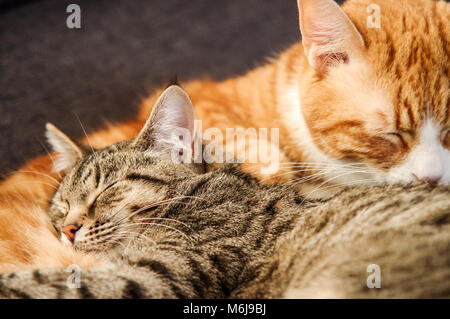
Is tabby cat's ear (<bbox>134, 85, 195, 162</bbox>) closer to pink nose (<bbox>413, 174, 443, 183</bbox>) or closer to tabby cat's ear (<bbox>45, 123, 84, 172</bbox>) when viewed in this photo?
tabby cat's ear (<bbox>45, 123, 84, 172</bbox>)

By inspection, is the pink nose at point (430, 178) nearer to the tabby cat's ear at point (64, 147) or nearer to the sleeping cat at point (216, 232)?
the sleeping cat at point (216, 232)

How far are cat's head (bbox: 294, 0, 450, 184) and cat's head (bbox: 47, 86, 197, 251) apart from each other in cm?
40

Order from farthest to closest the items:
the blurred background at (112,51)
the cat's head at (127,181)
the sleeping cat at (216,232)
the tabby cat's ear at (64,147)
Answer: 1. the blurred background at (112,51)
2. the tabby cat's ear at (64,147)
3. the cat's head at (127,181)
4. the sleeping cat at (216,232)

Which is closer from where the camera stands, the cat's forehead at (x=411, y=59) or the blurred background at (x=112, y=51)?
the cat's forehead at (x=411, y=59)

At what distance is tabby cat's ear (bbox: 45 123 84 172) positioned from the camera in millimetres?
1327

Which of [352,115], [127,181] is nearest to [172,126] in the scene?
[127,181]

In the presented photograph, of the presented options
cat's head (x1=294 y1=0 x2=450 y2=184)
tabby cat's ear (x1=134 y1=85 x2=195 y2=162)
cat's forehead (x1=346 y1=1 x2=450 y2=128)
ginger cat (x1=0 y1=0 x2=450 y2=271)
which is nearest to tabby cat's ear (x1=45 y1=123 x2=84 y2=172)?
ginger cat (x1=0 y1=0 x2=450 y2=271)

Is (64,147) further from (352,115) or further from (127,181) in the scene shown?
(352,115)

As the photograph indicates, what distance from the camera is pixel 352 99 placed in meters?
1.21

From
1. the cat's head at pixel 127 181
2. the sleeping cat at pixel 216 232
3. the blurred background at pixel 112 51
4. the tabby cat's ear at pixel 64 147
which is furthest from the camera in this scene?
the blurred background at pixel 112 51

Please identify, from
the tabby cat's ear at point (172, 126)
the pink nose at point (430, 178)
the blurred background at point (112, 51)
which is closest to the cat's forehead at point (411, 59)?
the pink nose at point (430, 178)

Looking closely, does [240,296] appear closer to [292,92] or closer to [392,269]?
[392,269]

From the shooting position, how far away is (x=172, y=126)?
1175 millimetres

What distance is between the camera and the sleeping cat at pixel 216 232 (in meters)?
0.91
